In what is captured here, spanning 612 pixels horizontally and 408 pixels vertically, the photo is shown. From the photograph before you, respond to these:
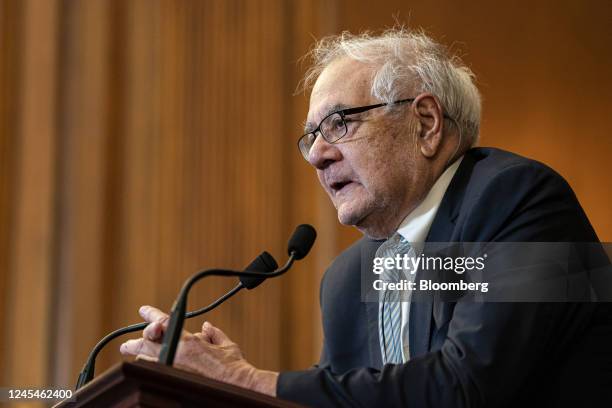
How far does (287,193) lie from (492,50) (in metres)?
1.89

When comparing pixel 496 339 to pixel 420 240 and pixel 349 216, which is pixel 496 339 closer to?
pixel 420 240

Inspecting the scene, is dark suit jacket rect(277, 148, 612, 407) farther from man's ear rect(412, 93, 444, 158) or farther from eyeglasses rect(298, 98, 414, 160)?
eyeglasses rect(298, 98, 414, 160)

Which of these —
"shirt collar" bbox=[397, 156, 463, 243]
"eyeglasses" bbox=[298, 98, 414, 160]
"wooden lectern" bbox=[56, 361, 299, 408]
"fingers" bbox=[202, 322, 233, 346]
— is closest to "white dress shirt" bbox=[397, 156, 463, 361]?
"shirt collar" bbox=[397, 156, 463, 243]

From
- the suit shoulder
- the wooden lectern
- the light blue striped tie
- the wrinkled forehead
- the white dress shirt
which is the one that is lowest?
the light blue striped tie

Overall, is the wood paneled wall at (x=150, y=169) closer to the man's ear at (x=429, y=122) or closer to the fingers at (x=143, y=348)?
the fingers at (x=143, y=348)

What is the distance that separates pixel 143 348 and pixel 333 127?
865 millimetres

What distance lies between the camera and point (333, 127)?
252cm

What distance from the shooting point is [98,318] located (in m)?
3.65

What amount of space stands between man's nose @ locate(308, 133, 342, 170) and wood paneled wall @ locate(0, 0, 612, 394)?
4.86ft

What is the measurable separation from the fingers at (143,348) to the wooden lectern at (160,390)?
44 centimetres

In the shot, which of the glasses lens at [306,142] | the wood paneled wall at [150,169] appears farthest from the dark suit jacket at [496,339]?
the wood paneled wall at [150,169]

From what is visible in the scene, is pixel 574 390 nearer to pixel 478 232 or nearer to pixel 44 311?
pixel 478 232

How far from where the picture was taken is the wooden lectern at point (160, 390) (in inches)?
56.6

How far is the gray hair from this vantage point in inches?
99.4
